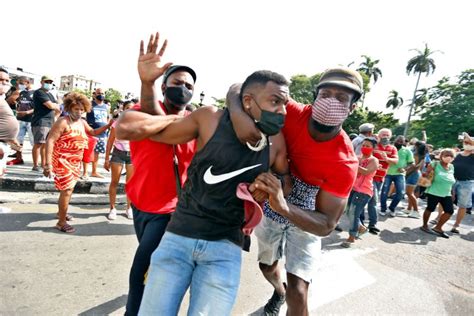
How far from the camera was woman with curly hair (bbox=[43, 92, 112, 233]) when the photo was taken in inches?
153

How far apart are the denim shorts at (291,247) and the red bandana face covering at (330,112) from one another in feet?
2.90

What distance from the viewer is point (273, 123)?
166 centimetres

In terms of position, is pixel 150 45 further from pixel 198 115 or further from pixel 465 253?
pixel 465 253

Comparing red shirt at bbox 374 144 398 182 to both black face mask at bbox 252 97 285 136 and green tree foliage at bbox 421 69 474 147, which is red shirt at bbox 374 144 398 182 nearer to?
black face mask at bbox 252 97 285 136

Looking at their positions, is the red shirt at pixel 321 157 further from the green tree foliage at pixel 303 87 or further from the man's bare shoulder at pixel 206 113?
the green tree foliage at pixel 303 87

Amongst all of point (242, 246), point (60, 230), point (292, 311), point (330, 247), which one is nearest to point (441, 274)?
point (330, 247)

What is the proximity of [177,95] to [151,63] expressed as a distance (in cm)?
34

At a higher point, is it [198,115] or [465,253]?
[198,115]

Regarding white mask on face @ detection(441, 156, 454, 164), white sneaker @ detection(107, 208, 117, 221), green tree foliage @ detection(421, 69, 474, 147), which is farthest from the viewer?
green tree foliage @ detection(421, 69, 474, 147)

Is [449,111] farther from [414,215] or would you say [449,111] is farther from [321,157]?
[321,157]

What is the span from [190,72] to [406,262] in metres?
4.26

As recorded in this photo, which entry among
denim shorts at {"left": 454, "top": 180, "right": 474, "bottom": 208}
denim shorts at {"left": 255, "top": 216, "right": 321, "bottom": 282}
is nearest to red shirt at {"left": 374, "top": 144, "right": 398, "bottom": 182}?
denim shorts at {"left": 454, "top": 180, "right": 474, "bottom": 208}

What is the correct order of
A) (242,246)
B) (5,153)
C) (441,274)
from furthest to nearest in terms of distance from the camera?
(441,274) < (5,153) < (242,246)

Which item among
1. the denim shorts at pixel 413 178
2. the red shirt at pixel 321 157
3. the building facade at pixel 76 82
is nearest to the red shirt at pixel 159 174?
the red shirt at pixel 321 157
